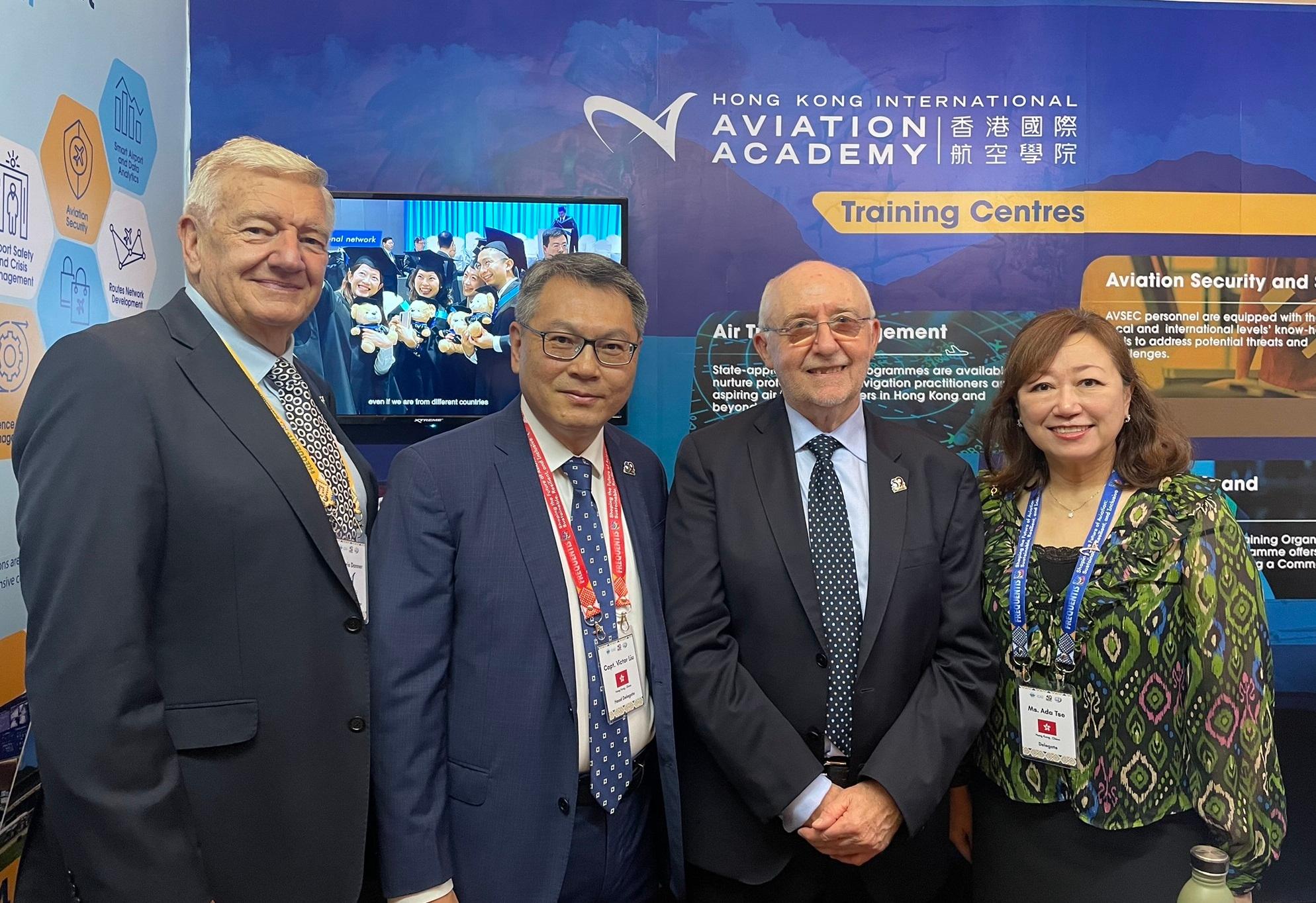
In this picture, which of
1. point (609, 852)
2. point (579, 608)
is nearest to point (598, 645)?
point (579, 608)

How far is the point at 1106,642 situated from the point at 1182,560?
262 millimetres

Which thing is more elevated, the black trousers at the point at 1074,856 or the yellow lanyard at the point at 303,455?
the yellow lanyard at the point at 303,455

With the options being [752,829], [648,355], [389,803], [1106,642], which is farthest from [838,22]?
[389,803]

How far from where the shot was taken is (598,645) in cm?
178

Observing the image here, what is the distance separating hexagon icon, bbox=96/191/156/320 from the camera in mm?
2482

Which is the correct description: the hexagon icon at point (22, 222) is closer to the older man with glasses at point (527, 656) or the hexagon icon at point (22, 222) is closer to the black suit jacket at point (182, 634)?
the black suit jacket at point (182, 634)

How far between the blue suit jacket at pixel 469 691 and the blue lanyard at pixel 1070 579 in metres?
1.11

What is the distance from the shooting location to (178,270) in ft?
10.3

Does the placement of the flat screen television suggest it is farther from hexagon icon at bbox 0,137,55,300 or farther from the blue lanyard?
the blue lanyard

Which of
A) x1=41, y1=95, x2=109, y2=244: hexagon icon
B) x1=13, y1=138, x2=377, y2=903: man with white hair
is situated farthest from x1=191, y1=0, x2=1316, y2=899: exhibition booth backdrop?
x1=13, y1=138, x2=377, y2=903: man with white hair

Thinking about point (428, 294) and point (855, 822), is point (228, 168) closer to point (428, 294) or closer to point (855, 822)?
point (428, 294)

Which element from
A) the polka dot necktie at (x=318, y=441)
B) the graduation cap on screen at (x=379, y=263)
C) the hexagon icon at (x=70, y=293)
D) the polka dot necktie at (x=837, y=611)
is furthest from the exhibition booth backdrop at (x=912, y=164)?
the polka dot necktie at (x=318, y=441)

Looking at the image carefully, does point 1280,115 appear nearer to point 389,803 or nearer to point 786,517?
point 786,517

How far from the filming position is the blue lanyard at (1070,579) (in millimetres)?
1911
